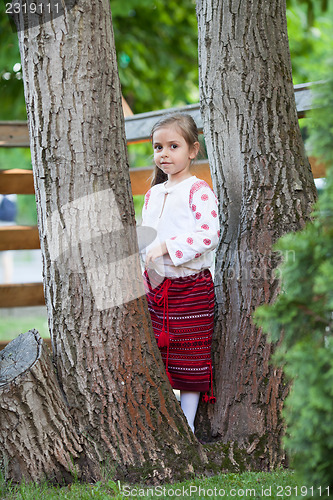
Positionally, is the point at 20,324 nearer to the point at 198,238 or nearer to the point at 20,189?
the point at 20,189

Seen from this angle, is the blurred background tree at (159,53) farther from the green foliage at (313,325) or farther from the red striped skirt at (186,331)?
the green foliage at (313,325)

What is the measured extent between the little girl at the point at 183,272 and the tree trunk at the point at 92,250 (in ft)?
1.26

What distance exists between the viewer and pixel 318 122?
1688 millimetres

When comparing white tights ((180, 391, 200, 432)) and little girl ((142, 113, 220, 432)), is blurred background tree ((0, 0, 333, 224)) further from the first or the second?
white tights ((180, 391, 200, 432))

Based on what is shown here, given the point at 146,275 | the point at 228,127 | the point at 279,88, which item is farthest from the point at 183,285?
the point at 279,88

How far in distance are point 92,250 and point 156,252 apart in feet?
1.40

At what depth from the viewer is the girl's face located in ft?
10.3

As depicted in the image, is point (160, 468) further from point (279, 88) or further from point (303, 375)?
point (279, 88)

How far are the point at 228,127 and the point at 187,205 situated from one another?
0.49m

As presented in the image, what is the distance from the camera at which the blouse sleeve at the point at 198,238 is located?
2.88 meters

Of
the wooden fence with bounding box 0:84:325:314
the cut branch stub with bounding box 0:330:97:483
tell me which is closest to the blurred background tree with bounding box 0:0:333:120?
the wooden fence with bounding box 0:84:325:314

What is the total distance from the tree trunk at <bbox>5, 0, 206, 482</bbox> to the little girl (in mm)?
384

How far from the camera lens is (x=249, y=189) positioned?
3.04 m

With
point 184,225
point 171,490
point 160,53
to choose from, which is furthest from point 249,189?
point 160,53
